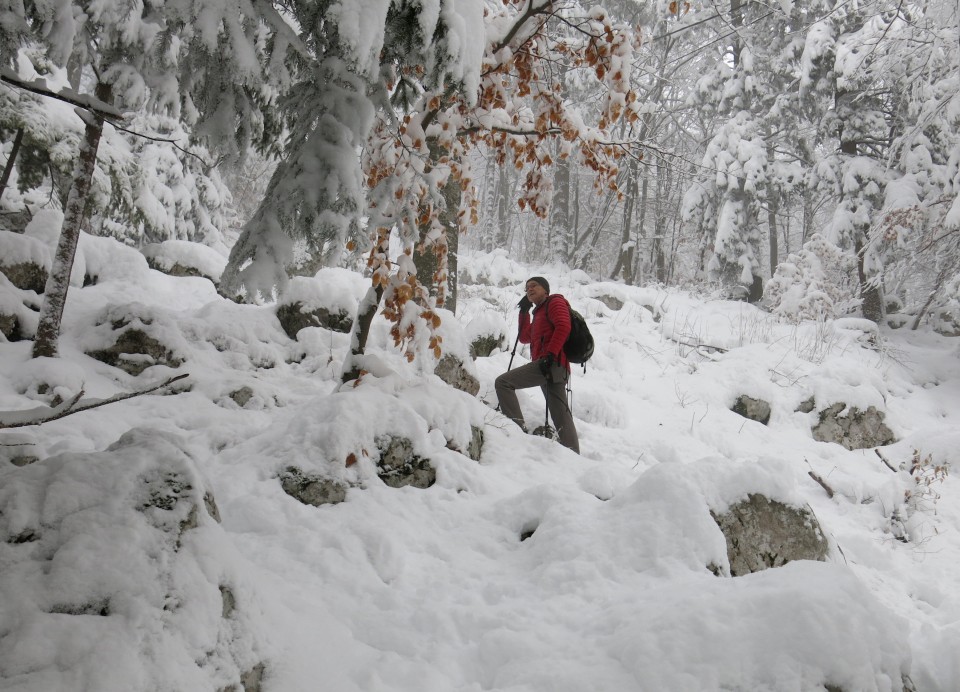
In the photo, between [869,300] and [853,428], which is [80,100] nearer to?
[853,428]

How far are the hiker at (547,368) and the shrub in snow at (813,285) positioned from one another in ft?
27.9

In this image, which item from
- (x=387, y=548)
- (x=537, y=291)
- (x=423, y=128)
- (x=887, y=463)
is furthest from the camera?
(x=887, y=463)

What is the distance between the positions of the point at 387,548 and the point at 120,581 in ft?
4.99

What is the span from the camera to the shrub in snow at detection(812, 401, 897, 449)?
24.6 ft

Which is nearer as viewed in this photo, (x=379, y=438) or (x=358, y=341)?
(x=379, y=438)

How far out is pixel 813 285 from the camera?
11.9 metres

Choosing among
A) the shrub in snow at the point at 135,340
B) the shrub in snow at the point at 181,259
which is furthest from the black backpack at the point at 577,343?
the shrub in snow at the point at 181,259

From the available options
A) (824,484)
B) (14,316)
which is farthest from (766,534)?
(14,316)

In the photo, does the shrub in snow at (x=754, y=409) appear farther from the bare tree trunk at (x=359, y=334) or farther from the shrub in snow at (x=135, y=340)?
the shrub in snow at (x=135, y=340)

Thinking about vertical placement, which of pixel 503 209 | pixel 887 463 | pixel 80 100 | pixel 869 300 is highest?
pixel 503 209

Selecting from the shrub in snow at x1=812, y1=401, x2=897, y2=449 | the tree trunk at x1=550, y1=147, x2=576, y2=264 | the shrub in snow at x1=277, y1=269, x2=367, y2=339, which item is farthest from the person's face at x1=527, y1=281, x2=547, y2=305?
the tree trunk at x1=550, y1=147, x2=576, y2=264

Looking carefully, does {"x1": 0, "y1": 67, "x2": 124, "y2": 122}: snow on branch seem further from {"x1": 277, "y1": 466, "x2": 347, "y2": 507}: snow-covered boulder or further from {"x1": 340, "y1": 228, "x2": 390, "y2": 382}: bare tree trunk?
{"x1": 340, "y1": 228, "x2": 390, "y2": 382}: bare tree trunk

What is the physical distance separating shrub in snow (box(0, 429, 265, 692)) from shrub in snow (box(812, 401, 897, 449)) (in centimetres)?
816

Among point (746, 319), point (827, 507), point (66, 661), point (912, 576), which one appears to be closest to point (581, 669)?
point (66, 661)
